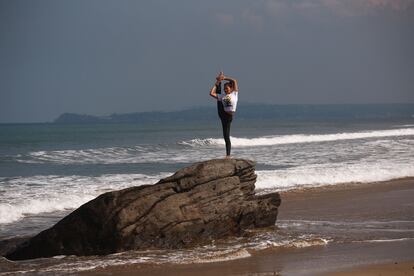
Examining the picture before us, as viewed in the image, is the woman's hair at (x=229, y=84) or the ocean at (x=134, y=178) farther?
the woman's hair at (x=229, y=84)

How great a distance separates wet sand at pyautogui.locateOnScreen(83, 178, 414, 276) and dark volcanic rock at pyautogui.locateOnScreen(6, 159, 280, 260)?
119 centimetres

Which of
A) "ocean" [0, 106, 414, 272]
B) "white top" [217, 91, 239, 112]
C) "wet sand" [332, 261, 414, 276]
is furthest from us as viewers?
"white top" [217, 91, 239, 112]

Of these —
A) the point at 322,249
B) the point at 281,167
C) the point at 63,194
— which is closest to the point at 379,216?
the point at 322,249

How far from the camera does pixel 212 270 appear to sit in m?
9.53

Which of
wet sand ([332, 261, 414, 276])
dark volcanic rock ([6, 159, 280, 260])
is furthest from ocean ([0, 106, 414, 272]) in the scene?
wet sand ([332, 261, 414, 276])

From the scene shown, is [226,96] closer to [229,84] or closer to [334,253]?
[229,84]

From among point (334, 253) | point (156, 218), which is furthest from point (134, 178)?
point (334, 253)

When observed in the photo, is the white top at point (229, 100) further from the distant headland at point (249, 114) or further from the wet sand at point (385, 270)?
the distant headland at point (249, 114)

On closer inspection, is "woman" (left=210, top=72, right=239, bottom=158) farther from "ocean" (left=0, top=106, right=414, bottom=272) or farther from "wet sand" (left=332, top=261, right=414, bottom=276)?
"wet sand" (left=332, top=261, right=414, bottom=276)

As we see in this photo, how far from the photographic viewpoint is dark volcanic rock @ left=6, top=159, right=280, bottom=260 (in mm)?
11008

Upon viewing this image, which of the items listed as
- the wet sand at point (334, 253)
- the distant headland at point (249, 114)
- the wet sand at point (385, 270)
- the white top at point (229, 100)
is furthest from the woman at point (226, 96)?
the distant headland at point (249, 114)

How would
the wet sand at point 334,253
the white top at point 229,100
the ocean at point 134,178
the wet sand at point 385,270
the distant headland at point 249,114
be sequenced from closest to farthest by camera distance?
the wet sand at point 385,270, the wet sand at point 334,253, the ocean at point 134,178, the white top at point 229,100, the distant headland at point 249,114

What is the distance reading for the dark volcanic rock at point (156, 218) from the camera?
11.0 meters

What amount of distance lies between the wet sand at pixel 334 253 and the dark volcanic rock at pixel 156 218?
119 cm
